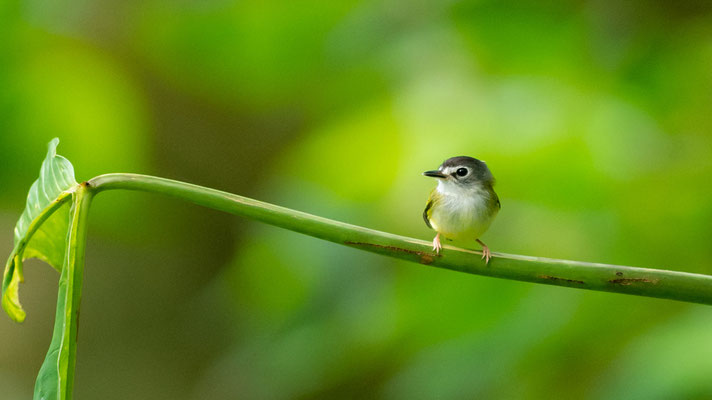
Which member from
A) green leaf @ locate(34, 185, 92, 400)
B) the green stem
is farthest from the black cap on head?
green leaf @ locate(34, 185, 92, 400)

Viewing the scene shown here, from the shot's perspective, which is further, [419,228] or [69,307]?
[419,228]

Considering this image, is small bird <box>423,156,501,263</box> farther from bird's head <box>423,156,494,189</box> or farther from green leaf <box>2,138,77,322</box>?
green leaf <box>2,138,77,322</box>

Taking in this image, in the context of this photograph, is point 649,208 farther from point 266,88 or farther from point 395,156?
point 266,88

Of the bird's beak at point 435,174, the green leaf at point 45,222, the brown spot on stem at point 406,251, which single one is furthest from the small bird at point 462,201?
the green leaf at point 45,222

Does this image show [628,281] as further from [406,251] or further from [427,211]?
[427,211]

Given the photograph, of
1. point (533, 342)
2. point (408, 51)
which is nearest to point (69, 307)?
point (533, 342)

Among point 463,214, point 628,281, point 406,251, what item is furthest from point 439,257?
point 463,214
